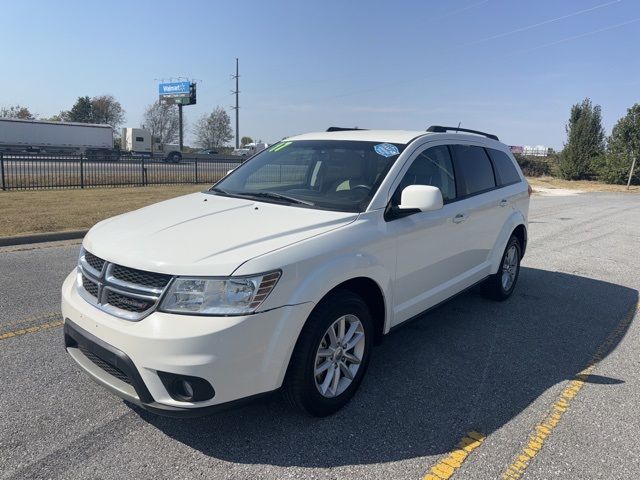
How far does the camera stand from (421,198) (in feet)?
11.2

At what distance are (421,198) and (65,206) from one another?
1093 cm

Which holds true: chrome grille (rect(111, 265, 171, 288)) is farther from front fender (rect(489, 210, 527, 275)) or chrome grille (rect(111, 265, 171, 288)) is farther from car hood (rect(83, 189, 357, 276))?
front fender (rect(489, 210, 527, 275))

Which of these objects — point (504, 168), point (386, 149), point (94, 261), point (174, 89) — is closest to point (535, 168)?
point (504, 168)

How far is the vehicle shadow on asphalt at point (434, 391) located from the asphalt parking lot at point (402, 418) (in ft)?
0.04

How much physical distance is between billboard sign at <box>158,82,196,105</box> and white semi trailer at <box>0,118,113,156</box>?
3113 centimetres

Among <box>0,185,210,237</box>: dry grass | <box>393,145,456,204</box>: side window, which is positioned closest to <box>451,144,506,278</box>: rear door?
<box>393,145,456,204</box>: side window

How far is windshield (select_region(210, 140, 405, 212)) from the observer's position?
3652 millimetres

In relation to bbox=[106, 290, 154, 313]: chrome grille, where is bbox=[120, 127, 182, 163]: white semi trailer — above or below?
above

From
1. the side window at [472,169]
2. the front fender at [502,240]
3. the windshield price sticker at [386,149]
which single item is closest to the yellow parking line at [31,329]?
the windshield price sticker at [386,149]

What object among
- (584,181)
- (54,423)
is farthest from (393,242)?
(584,181)

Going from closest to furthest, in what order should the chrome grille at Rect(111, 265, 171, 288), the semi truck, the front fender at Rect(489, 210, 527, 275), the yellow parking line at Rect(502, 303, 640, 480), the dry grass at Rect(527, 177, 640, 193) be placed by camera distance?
the chrome grille at Rect(111, 265, 171, 288) < the yellow parking line at Rect(502, 303, 640, 480) < the front fender at Rect(489, 210, 527, 275) < the dry grass at Rect(527, 177, 640, 193) < the semi truck

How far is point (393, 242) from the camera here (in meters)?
3.51

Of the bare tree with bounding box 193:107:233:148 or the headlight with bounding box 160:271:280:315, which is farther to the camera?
the bare tree with bounding box 193:107:233:148

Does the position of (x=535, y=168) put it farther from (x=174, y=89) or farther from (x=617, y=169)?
(x=174, y=89)
